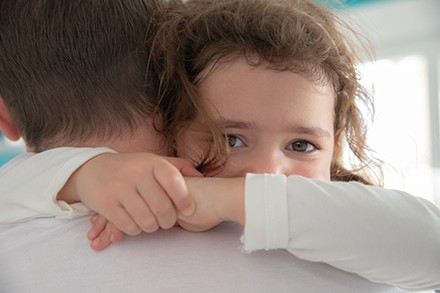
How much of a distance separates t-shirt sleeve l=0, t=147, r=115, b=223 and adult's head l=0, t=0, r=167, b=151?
2.8 inches

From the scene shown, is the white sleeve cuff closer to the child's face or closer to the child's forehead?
the child's face

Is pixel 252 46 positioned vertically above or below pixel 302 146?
above

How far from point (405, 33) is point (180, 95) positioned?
2.96 meters

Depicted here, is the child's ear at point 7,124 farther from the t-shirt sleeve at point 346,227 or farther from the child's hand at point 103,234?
the t-shirt sleeve at point 346,227

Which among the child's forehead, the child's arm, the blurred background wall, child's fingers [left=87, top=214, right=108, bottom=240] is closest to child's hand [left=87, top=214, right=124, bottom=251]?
child's fingers [left=87, top=214, right=108, bottom=240]

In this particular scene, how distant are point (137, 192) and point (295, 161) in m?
0.30

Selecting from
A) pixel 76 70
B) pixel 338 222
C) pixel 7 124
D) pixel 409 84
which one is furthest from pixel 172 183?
pixel 409 84

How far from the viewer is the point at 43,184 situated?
33.3 inches

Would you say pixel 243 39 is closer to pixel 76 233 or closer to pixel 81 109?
pixel 81 109

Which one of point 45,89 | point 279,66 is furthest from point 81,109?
point 279,66

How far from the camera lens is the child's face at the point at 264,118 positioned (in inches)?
37.6

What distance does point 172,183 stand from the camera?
2.49ft

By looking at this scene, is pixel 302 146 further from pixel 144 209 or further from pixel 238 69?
pixel 144 209

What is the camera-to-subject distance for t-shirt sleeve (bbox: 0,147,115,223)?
2.74 feet
